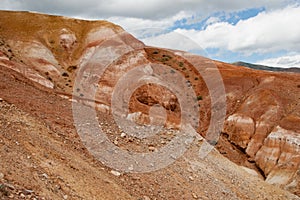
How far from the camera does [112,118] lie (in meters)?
16.5

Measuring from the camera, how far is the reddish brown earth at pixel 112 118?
1110cm

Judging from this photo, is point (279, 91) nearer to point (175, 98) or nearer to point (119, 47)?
point (175, 98)

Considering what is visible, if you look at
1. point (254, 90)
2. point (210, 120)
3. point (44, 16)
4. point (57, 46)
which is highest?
point (44, 16)

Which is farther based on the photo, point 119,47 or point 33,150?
point 119,47

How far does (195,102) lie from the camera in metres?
47.7

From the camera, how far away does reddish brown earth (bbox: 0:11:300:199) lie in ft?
36.4

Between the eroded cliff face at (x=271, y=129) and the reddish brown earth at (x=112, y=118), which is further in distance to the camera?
the eroded cliff face at (x=271, y=129)

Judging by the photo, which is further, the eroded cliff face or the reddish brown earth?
the eroded cliff face

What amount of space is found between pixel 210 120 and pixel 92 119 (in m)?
30.6

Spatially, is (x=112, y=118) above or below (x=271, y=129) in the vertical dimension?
above

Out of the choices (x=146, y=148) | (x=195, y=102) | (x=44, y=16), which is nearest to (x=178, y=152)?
(x=146, y=148)

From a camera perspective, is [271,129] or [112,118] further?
[271,129]

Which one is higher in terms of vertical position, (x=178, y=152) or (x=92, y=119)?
(x=92, y=119)

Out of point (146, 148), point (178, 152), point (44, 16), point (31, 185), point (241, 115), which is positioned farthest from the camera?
point (44, 16)
